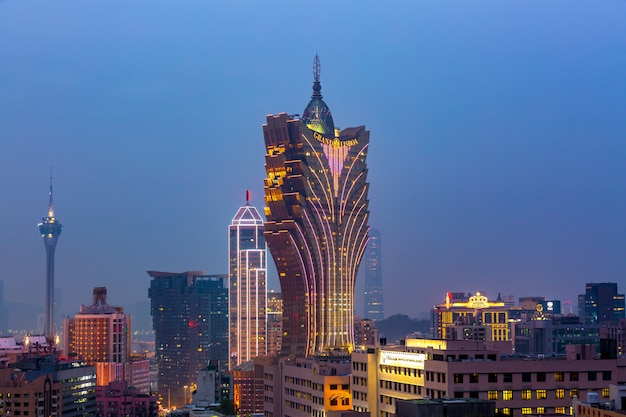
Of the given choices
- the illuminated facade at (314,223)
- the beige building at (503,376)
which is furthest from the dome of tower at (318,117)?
the beige building at (503,376)

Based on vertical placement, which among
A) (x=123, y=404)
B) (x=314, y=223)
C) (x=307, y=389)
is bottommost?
(x=123, y=404)

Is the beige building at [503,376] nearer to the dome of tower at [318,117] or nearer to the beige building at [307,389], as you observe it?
the beige building at [307,389]

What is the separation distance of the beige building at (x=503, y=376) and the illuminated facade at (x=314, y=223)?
275 ft

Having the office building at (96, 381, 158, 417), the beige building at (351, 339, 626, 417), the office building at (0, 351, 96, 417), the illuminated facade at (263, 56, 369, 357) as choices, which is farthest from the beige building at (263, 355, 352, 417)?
the office building at (96, 381, 158, 417)

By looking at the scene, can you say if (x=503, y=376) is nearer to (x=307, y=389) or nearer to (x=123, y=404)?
(x=307, y=389)

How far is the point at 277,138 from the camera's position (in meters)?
169

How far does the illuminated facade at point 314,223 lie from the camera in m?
165

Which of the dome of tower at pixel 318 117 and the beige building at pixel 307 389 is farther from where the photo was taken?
the dome of tower at pixel 318 117

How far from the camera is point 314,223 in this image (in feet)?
543

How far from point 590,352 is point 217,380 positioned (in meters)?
95.3

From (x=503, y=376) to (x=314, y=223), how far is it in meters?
94.0

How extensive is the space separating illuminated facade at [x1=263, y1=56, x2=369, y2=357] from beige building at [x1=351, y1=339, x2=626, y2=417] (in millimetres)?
83791

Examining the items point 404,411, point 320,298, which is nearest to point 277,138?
point 320,298

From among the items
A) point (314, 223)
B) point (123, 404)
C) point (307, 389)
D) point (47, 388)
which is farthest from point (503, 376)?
point (123, 404)
